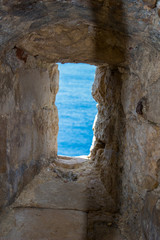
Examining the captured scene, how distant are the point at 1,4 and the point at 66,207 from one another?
1415 millimetres

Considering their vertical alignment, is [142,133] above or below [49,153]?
above

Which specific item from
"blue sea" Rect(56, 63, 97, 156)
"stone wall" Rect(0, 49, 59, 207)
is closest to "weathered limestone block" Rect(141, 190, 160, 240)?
"stone wall" Rect(0, 49, 59, 207)

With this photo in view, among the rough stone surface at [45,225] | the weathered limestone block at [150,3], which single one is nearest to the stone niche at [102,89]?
the weathered limestone block at [150,3]

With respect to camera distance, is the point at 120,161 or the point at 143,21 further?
the point at 120,161

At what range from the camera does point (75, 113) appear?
20.6ft

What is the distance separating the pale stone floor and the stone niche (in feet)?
0.26

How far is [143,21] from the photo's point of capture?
100cm

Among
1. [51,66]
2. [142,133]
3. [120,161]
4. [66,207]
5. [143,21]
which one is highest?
[143,21]

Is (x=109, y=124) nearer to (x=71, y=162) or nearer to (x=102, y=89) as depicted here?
(x=102, y=89)

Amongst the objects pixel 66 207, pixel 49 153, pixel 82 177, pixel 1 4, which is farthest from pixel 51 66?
pixel 1 4

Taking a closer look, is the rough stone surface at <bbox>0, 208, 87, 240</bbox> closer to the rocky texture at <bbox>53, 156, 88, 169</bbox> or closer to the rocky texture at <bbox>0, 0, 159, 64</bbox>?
the rocky texture at <bbox>53, 156, 88, 169</bbox>

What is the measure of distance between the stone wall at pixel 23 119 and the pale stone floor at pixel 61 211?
108mm

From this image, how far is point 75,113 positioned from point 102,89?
156 inches

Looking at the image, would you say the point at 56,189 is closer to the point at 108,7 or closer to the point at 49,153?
the point at 49,153
